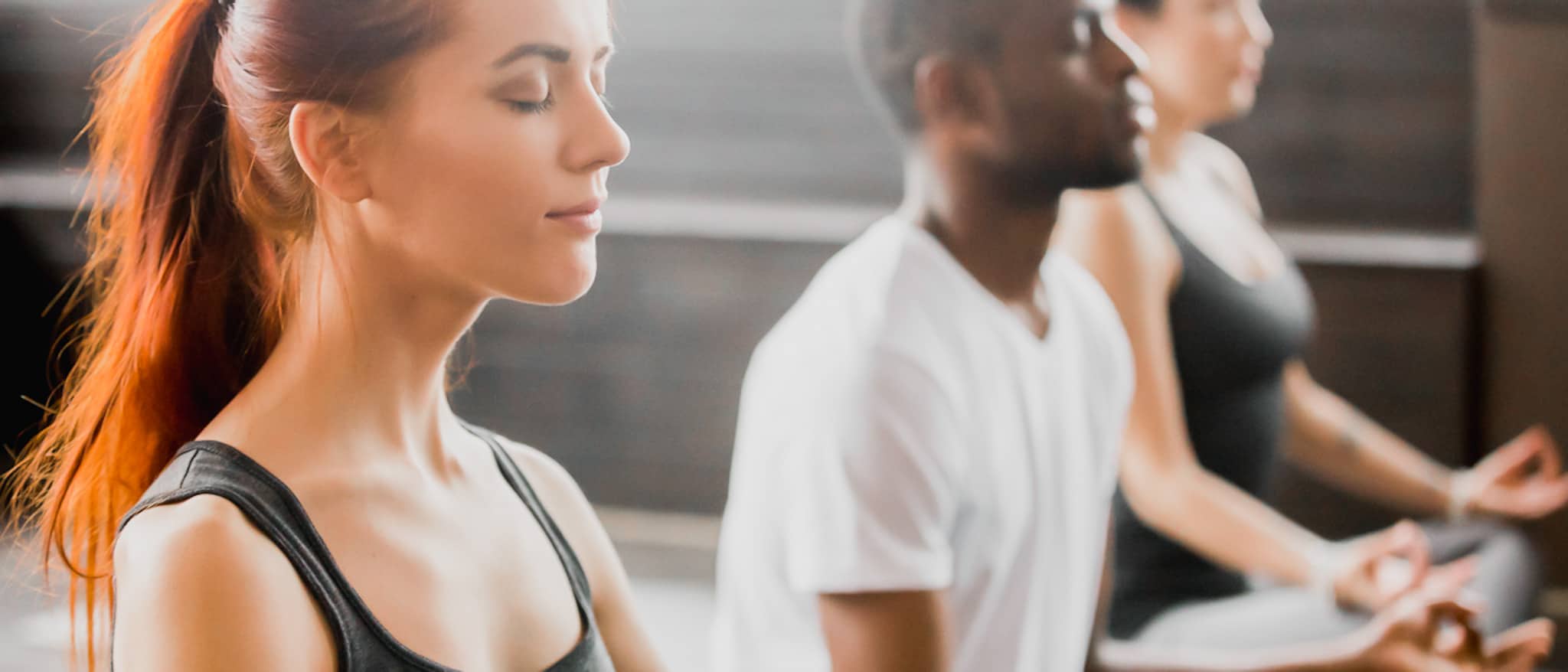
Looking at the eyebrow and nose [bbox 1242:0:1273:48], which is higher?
the eyebrow

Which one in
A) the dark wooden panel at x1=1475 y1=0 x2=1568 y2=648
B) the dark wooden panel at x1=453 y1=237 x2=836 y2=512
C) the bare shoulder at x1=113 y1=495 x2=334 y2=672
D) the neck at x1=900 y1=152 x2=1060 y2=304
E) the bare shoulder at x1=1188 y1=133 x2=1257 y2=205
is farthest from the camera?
the dark wooden panel at x1=453 y1=237 x2=836 y2=512

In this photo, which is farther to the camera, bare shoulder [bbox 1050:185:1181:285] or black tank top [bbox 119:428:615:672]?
bare shoulder [bbox 1050:185:1181:285]

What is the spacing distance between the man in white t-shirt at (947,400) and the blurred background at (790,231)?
176 cm

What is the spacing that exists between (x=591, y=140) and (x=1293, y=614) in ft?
3.56

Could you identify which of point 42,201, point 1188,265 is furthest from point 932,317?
point 42,201

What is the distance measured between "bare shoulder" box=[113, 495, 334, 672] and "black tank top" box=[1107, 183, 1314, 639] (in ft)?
3.55

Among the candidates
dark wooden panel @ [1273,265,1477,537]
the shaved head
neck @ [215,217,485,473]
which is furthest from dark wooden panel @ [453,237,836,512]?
neck @ [215,217,485,473]

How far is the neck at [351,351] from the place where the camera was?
28.1 inches

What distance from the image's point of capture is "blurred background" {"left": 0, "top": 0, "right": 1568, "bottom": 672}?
8.93 ft

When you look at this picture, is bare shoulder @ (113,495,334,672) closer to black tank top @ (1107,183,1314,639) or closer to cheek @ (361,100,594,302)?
cheek @ (361,100,594,302)

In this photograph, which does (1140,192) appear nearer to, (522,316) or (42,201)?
(522,316)

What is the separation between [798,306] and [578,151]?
0.41 m

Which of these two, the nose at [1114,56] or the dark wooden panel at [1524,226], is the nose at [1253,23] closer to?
the nose at [1114,56]

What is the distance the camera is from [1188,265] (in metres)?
1.56
